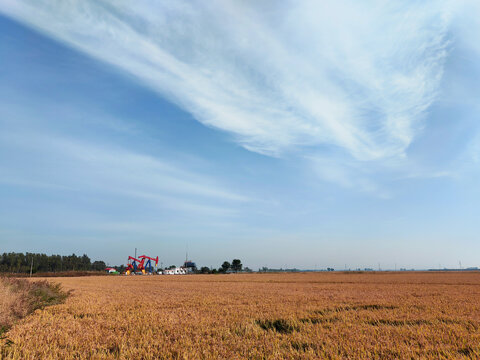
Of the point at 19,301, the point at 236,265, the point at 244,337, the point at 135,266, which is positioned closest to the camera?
the point at 244,337

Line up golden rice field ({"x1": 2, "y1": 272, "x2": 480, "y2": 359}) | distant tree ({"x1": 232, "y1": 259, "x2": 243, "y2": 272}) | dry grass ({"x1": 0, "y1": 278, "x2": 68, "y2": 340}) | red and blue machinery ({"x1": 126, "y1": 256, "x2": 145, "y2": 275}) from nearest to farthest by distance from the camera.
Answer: golden rice field ({"x1": 2, "y1": 272, "x2": 480, "y2": 359}) → dry grass ({"x1": 0, "y1": 278, "x2": 68, "y2": 340}) → red and blue machinery ({"x1": 126, "y1": 256, "x2": 145, "y2": 275}) → distant tree ({"x1": 232, "y1": 259, "x2": 243, "y2": 272})

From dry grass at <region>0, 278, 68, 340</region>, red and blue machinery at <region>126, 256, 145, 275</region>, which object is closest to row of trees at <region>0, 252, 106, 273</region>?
red and blue machinery at <region>126, 256, 145, 275</region>

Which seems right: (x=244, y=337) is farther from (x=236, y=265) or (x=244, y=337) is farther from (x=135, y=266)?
(x=236, y=265)

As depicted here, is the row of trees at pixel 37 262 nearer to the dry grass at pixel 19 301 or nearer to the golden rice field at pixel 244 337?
the dry grass at pixel 19 301

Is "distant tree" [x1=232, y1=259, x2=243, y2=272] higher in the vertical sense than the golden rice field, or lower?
lower

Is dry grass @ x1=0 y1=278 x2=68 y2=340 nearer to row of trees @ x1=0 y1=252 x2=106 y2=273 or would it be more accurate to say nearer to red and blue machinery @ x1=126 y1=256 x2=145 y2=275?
red and blue machinery @ x1=126 y1=256 x2=145 y2=275

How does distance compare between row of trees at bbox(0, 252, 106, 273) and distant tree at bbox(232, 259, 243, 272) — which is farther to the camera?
distant tree at bbox(232, 259, 243, 272)

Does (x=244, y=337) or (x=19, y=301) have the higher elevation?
(x=19, y=301)

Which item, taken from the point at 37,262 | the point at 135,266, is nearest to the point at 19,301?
the point at 135,266

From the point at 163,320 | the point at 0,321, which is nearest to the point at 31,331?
the point at 0,321

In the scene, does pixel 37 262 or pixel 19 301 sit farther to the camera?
pixel 37 262

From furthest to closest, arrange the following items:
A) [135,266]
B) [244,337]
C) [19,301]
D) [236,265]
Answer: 1. [236,265]
2. [135,266]
3. [19,301]
4. [244,337]

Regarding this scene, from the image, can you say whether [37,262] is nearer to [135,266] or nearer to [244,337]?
[135,266]

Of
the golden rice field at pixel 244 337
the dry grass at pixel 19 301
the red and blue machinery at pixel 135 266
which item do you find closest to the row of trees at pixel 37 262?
the red and blue machinery at pixel 135 266
